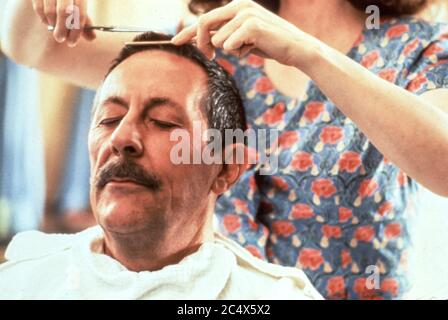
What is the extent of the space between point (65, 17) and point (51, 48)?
8 centimetres

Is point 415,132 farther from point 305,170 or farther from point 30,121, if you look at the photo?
point 30,121

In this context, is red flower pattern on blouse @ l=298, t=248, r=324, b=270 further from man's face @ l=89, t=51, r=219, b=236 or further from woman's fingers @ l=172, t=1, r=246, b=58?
woman's fingers @ l=172, t=1, r=246, b=58

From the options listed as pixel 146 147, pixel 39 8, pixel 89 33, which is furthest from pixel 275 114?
pixel 39 8

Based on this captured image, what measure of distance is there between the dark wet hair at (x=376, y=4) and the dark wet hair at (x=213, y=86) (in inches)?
4.4

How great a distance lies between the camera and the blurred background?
148 cm

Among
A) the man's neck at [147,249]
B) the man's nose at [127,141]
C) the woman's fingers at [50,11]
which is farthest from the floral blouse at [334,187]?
the woman's fingers at [50,11]

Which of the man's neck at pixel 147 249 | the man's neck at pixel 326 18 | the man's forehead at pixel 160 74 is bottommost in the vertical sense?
the man's neck at pixel 147 249

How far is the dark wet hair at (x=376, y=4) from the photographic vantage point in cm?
150

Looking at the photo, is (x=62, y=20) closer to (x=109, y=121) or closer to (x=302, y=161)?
(x=109, y=121)

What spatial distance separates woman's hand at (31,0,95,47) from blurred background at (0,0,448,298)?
31mm

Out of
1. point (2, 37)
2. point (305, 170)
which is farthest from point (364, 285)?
point (2, 37)

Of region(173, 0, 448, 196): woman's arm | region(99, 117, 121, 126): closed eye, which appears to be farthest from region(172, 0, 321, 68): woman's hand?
region(99, 117, 121, 126): closed eye

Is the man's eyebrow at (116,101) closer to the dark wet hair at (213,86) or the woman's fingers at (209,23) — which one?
the dark wet hair at (213,86)

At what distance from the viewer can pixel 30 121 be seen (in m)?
1.50
